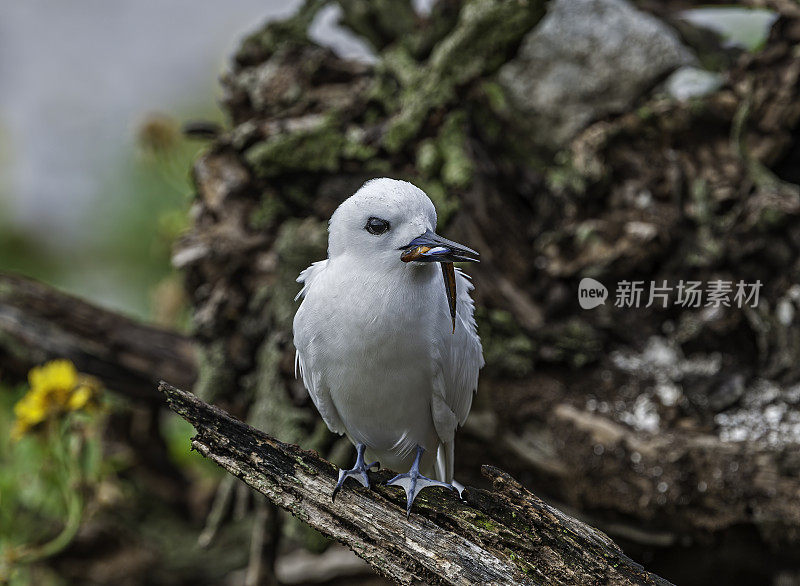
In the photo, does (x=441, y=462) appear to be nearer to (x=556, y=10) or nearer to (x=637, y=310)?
(x=637, y=310)

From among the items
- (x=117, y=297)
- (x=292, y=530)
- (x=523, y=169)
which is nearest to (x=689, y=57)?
(x=523, y=169)

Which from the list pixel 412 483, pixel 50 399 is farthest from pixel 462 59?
pixel 50 399

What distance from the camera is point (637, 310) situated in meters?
3.06

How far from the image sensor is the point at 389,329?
1.71 m

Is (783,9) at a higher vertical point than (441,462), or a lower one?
higher

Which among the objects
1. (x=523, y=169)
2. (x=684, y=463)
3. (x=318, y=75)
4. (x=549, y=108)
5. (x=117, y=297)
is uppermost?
(x=318, y=75)

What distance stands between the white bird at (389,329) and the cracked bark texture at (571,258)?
36.5 inches

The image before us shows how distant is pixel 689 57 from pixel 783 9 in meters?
0.52

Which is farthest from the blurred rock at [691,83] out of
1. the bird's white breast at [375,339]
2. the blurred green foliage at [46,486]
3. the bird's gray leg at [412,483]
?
the blurred green foliage at [46,486]

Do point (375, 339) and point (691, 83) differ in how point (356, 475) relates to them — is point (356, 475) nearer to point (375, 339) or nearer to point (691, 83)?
point (375, 339)

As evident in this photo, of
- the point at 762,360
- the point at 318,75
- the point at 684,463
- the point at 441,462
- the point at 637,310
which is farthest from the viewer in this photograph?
the point at 318,75

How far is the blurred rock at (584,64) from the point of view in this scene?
11.5 ft

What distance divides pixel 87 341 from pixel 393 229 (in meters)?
2.25

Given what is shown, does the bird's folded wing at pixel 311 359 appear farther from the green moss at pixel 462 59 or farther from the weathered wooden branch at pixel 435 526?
the green moss at pixel 462 59
